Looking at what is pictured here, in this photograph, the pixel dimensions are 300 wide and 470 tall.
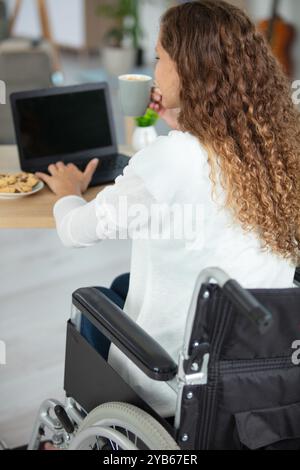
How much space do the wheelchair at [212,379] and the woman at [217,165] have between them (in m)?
→ 0.12

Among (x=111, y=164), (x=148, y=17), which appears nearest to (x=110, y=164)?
(x=111, y=164)

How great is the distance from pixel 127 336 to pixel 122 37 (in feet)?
17.8

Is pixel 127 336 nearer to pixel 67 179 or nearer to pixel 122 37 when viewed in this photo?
pixel 67 179

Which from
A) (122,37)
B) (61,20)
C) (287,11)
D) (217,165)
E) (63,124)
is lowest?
(122,37)

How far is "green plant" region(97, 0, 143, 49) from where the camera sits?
5.88 m

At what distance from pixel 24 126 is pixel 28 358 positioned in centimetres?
77

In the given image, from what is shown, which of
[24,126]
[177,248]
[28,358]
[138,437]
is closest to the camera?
[138,437]

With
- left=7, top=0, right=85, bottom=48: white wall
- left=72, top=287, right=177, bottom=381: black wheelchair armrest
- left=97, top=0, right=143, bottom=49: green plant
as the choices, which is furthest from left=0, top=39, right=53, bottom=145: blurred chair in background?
left=7, top=0, right=85, bottom=48: white wall

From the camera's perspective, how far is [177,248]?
1.17 meters

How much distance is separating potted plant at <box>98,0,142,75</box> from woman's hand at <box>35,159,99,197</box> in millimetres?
4520

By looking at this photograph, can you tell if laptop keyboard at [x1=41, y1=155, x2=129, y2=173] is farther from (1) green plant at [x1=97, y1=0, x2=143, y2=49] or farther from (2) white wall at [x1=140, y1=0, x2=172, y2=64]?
(2) white wall at [x1=140, y1=0, x2=172, y2=64]

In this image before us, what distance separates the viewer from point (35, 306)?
2.45 meters
